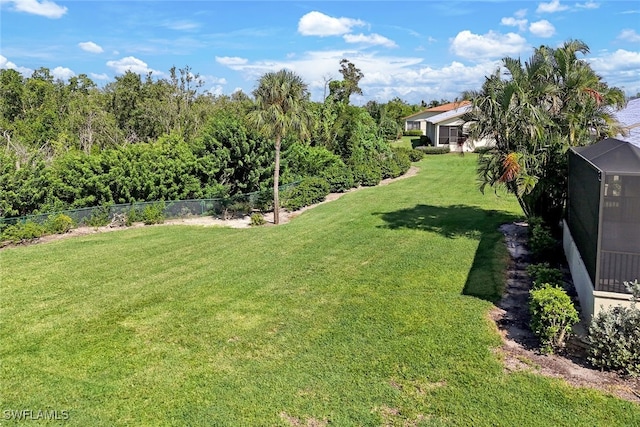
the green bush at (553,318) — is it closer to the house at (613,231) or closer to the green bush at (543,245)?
the house at (613,231)

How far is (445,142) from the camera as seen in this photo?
43906 mm

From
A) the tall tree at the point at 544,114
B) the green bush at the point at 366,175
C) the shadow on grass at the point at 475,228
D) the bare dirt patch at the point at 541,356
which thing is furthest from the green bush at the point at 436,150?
the bare dirt patch at the point at 541,356

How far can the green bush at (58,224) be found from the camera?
1593cm

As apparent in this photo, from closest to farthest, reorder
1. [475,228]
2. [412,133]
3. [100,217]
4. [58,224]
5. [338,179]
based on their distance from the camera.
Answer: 1. [475,228]
2. [58,224]
3. [100,217]
4. [338,179]
5. [412,133]

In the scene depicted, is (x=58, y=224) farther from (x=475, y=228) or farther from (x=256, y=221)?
(x=475, y=228)

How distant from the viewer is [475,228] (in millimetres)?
14766

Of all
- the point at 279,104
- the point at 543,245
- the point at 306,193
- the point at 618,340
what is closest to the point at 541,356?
the point at 618,340

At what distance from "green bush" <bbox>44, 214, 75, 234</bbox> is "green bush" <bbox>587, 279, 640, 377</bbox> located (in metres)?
16.2

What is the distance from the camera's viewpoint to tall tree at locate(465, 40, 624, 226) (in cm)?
1179

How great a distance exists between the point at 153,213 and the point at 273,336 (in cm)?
1250

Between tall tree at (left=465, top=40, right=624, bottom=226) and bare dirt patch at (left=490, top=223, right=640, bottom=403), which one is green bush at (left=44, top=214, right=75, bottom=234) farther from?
bare dirt patch at (left=490, top=223, right=640, bottom=403)

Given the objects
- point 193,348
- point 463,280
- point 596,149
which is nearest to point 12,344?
point 193,348

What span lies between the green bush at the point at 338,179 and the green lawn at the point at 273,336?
453 inches

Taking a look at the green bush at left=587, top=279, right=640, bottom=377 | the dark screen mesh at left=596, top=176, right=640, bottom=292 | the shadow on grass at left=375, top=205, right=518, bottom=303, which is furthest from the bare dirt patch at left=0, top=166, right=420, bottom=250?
the green bush at left=587, top=279, right=640, bottom=377
